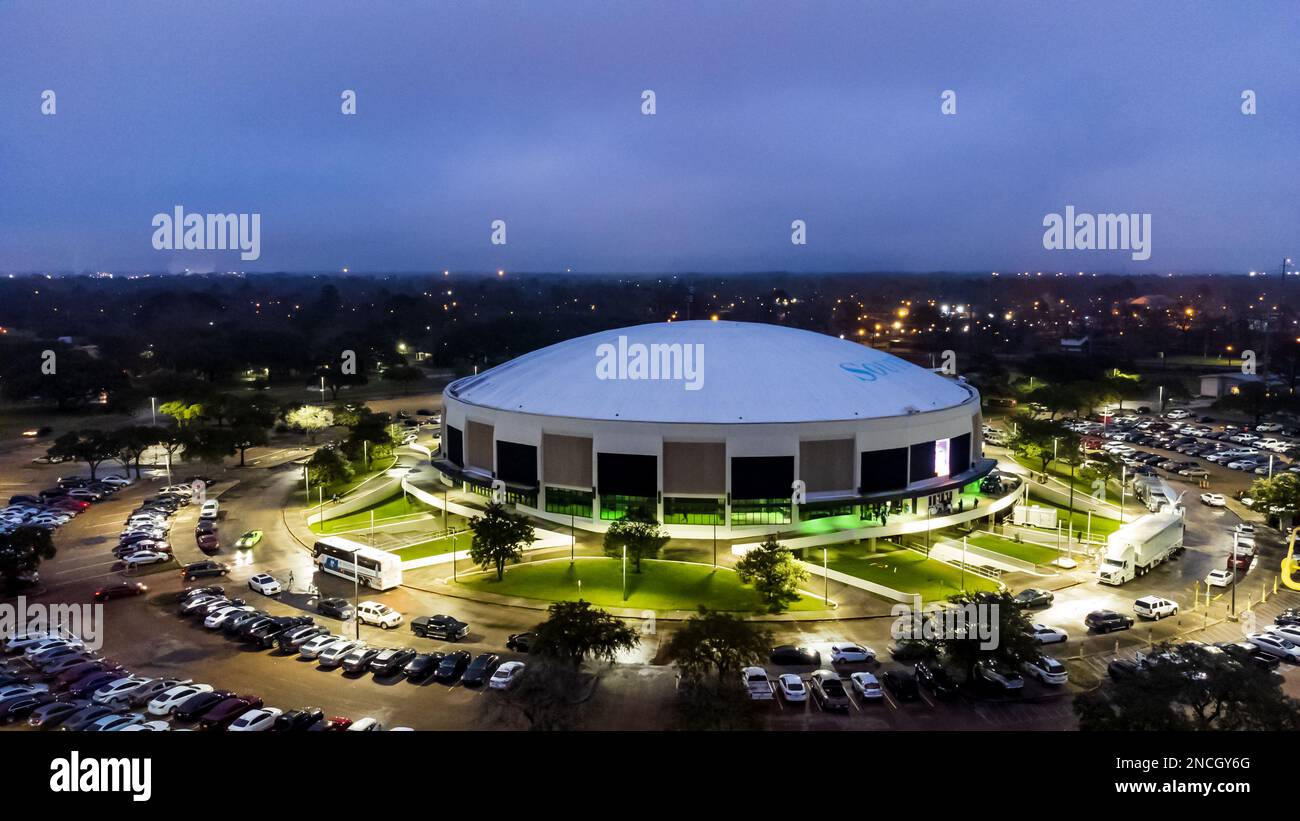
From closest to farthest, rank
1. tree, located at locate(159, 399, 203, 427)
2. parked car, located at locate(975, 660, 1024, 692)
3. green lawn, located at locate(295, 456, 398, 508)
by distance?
parked car, located at locate(975, 660, 1024, 692) → green lawn, located at locate(295, 456, 398, 508) → tree, located at locate(159, 399, 203, 427)

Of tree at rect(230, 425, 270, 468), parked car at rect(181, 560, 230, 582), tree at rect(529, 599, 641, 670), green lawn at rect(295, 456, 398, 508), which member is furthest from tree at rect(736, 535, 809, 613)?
tree at rect(230, 425, 270, 468)

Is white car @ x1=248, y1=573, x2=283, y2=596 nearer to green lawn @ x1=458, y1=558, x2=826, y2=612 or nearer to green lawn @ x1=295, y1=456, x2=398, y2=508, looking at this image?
green lawn @ x1=458, y1=558, x2=826, y2=612

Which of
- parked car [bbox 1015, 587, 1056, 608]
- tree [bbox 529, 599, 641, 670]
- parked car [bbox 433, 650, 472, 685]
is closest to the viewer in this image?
tree [bbox 529, 599, 641, 670]

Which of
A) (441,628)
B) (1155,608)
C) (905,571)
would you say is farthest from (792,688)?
(1155,608)

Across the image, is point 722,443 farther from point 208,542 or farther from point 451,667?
point 208,542

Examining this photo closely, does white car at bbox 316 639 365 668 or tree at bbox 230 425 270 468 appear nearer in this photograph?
white car at bbox 316 639 365 668

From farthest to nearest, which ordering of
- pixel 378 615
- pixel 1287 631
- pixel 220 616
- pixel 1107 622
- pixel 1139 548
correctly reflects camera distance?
1. pixel 1139 548
2. pixel 378 615
3. pixel 220 616
4. pixel 1107 622
5. pixel 1287 631

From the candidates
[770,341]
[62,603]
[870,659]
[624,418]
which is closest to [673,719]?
[870,659]
